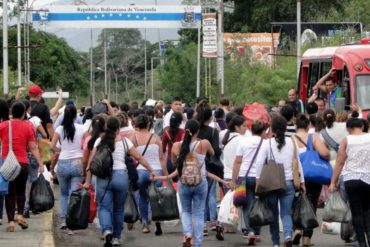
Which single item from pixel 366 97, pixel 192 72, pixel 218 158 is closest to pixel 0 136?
pixel 218 158

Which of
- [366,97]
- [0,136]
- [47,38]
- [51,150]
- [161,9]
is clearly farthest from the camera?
[47,38]

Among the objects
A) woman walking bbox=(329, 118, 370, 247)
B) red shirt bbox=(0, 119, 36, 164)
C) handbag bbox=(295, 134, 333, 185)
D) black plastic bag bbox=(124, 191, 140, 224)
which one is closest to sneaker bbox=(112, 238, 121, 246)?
black plastic bag bbox=(124, 191, 140, 224)

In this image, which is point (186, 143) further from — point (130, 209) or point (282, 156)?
point (130, 209)

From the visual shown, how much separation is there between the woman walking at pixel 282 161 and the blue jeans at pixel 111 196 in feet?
5.68

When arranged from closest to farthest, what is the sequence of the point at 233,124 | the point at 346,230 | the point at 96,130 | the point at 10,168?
the point at 346,230 < the point at 96,130 < the point at 10,168 < the point at 233,124

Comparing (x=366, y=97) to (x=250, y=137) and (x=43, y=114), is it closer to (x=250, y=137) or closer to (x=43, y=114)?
(x=43, y=114)

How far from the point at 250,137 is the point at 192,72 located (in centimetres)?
4664

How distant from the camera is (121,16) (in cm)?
5575

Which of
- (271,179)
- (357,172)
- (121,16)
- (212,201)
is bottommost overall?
(212,201)

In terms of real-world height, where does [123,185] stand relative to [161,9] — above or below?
below

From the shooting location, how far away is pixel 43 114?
18.9m

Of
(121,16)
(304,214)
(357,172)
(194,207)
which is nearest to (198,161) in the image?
(194,207)

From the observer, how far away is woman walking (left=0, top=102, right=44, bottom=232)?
49.1 feet

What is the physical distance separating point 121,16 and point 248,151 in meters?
42.5
